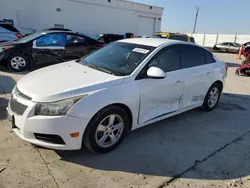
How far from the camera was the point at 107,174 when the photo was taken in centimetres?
274

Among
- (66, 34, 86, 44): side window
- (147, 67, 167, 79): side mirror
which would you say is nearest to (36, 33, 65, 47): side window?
(66, 34, 86, 44): side window

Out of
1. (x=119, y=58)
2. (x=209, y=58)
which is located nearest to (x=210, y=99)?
(x=209, y=58)

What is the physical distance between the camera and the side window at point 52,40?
7607mm

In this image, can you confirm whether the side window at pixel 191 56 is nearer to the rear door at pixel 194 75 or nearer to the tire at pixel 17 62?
the rear door at pixel 194 75

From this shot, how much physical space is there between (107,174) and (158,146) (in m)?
1.03

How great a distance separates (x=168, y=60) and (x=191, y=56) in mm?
748

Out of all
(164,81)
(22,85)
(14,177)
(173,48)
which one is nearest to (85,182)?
(14,177)

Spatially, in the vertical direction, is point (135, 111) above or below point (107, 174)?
above

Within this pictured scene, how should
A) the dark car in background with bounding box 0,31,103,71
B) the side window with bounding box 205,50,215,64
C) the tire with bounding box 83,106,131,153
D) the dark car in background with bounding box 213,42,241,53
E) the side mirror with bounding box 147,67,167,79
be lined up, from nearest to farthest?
the tire with bounding box 83,106,131,153 < the side mirror with bounding box 147,67,167,79 < the side window with bounding box 205,50,215,64 < the dark car in background with bounding box 0,31,103,71 < the dark car in background with bounding box 213,42,241,53

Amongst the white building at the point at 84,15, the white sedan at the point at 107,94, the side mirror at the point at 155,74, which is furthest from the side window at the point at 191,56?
the white building at the point at 84,15

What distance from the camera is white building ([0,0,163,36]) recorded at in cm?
→ 1998

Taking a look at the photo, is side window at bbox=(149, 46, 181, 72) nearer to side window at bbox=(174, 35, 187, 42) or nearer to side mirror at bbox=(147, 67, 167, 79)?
side mirror at bbox=(147, 67, 167, 79)

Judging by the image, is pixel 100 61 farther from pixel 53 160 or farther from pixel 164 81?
pixel 53 160

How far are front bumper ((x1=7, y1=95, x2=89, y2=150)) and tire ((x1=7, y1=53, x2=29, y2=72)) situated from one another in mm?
5314
